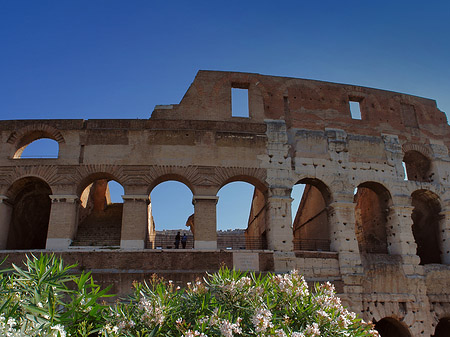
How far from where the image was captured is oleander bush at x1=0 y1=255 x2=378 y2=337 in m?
4.84

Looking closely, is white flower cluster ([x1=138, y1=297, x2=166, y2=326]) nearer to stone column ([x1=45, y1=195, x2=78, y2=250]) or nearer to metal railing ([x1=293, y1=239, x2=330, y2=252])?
stone column ([x1=45, y1=195, x2=78, y2=250])

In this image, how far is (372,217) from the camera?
16125 mm

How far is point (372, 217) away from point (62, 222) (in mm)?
11436

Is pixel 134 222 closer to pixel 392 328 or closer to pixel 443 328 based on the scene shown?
pixel 392 328

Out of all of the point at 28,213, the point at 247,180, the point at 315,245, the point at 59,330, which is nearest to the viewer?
the point at 59,330

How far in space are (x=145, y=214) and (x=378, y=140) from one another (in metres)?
8.85

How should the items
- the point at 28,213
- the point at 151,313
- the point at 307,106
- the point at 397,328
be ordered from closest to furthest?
the point at 151,313 → the point at 397,328 → the point at 307,106 → the point at 28,213

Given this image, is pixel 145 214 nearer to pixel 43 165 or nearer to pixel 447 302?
pixel 43 165

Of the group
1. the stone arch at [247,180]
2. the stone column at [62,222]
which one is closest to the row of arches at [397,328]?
the stone arch at [247,180]

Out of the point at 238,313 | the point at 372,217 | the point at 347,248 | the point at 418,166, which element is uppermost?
the point at 418,166

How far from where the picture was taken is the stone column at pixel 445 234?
14.5m

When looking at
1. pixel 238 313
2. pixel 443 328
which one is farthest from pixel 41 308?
pixel 443 328

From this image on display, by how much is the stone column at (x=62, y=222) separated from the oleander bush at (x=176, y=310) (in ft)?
22.7

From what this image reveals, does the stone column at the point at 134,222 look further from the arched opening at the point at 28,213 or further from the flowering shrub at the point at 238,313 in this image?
the flowering shrub at the point at 238,313
